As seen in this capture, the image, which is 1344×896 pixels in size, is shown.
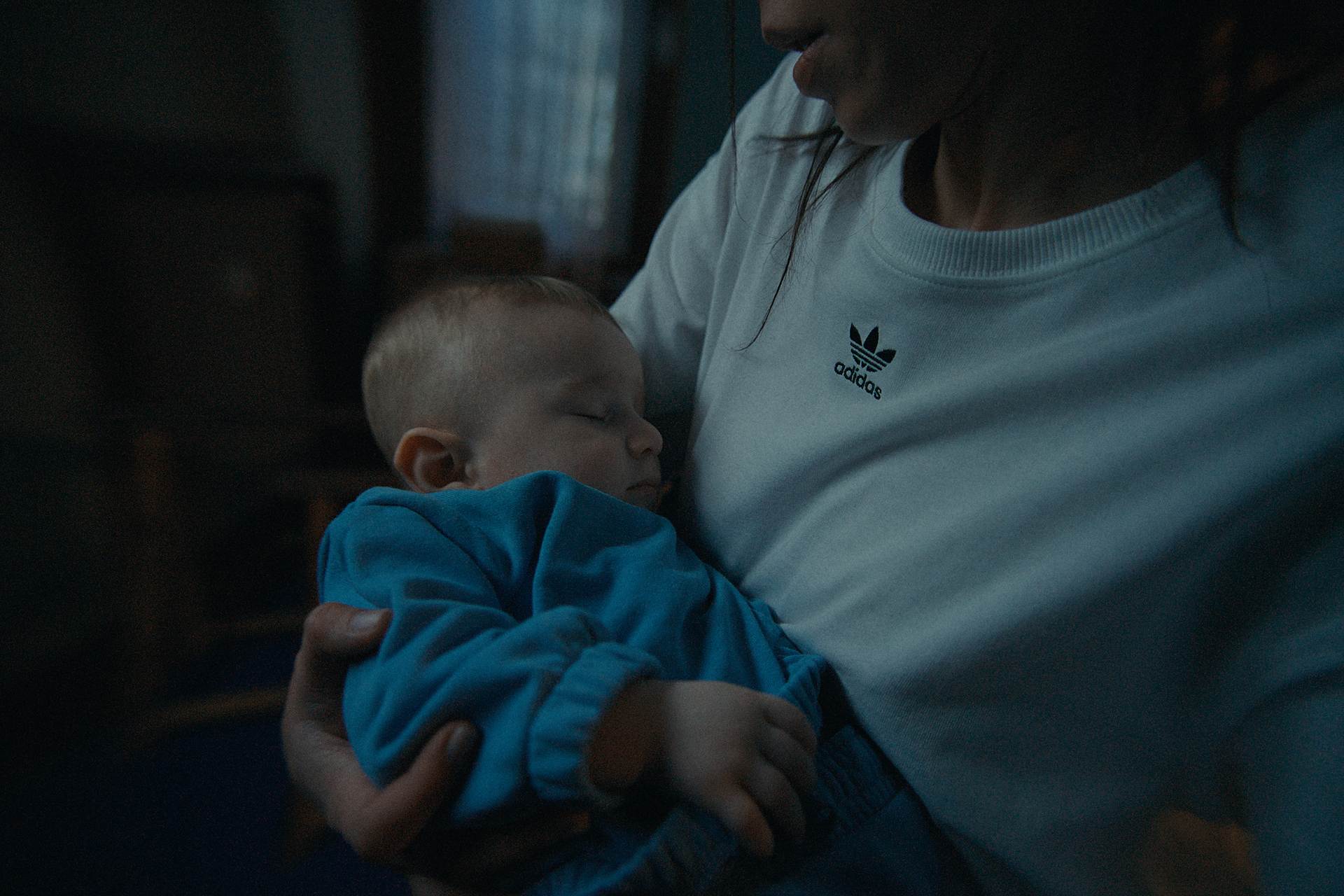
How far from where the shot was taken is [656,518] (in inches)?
26.0

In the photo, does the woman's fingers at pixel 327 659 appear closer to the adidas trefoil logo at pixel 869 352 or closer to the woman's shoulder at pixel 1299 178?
the adidas trefoil logo at pixel 869 352

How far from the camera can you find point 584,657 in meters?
0.46

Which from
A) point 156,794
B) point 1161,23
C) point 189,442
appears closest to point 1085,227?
point 1161,23

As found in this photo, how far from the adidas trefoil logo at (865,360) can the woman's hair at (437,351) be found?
28 centimetres

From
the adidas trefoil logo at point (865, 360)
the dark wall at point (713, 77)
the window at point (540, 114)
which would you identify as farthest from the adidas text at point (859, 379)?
the window at point (540, 114)

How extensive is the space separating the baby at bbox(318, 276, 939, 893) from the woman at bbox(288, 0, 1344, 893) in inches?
2.0

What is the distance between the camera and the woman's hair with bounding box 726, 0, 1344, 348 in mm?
485

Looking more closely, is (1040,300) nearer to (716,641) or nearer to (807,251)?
(807,251)

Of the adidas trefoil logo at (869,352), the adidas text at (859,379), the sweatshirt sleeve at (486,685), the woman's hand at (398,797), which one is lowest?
the woman's hand at (398,797)

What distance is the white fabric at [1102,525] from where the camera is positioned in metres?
0.43

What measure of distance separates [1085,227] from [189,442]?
2106mm

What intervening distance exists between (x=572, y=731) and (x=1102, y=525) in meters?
0.36

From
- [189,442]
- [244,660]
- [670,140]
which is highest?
[670,140]

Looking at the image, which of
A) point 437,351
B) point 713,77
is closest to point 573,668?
point 437,351
